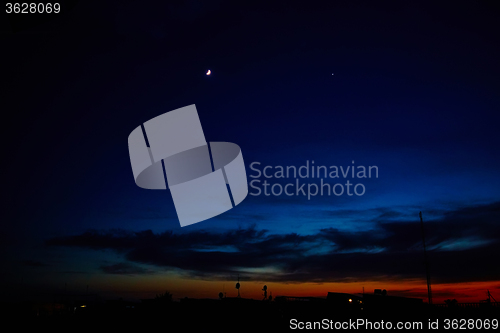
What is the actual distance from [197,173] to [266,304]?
23066 millimetres

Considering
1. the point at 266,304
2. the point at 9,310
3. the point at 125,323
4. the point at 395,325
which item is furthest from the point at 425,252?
the point at 9,310

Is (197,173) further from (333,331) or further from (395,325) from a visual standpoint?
Result: (395,325)

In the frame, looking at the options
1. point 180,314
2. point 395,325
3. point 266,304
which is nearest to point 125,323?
point 180,314

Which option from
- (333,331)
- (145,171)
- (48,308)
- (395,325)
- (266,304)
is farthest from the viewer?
(48,308)

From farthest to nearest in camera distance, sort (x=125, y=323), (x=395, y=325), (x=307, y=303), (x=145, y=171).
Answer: (x=307, y=303) < (x=125, y=323) < (x=395, y=325) < (x=145, y=171)

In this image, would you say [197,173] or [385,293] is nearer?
[197,173]

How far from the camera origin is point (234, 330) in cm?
3272

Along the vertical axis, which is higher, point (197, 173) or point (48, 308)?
point (197, 173)

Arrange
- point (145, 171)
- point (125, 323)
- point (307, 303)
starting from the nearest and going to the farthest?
1. point (145, 171)
2. point (125, 323)
3. point (307, 303)

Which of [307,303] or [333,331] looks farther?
[307,303]

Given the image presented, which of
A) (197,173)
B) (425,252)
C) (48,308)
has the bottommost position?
(48,308)

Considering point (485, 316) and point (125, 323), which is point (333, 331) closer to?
point (485, 316)

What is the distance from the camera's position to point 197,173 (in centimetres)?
2573

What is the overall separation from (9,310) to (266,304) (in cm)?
3087
